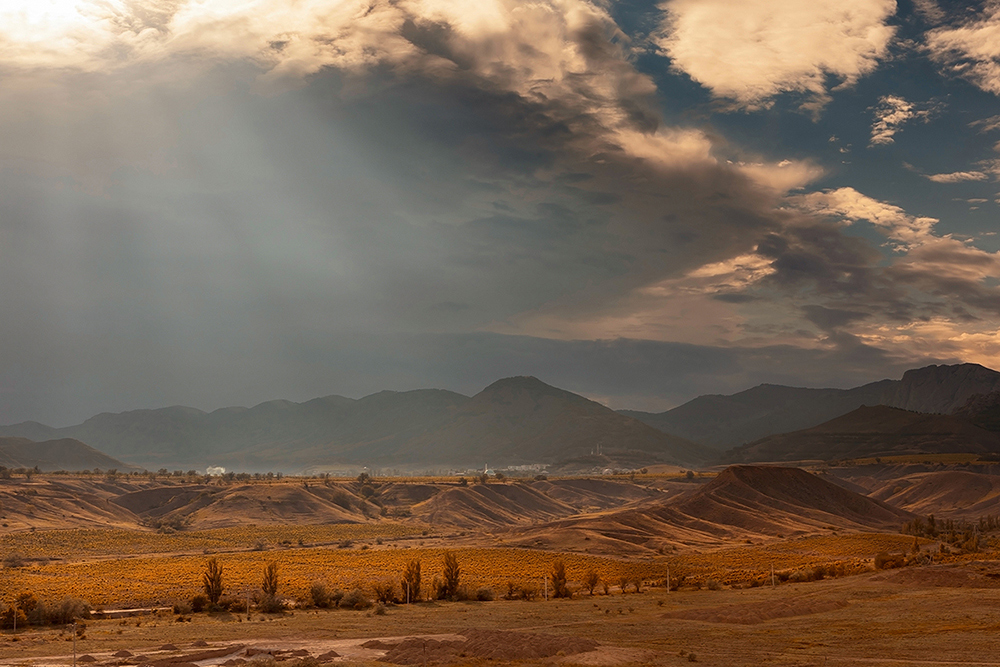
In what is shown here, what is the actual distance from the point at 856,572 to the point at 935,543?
116 feet

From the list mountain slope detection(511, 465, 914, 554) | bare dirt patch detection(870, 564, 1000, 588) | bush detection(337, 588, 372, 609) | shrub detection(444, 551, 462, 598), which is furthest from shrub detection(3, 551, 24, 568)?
bare dirt patch detection(870, 564, 1000, 588)

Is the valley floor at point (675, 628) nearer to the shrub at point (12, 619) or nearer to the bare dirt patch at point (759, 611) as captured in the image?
the bare dirt patch at point (759, 611)

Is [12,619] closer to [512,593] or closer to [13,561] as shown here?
[512,593]

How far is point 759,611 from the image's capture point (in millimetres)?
49719

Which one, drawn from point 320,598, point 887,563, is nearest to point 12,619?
point 320,598

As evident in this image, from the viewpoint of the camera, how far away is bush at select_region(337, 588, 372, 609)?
61.1 meters

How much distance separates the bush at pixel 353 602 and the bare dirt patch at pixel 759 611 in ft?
77.2

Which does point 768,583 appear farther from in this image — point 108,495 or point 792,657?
point 108,495

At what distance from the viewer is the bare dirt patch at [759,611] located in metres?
48.8

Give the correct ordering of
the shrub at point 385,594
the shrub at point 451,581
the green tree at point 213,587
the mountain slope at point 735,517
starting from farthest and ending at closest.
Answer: the mountain slope at point 735,517, the shrub at point 451,581, the shrub at point 385,594, the green tree at point 213,587

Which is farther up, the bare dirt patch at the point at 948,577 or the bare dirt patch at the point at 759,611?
the bare dirt patch at the point at 948,577

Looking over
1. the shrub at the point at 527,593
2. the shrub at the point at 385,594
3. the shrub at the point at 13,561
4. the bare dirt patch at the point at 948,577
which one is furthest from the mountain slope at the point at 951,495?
the shrub at the point at 13,561

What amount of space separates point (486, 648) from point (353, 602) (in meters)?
24.5

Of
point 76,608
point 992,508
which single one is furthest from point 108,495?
point 992,508
